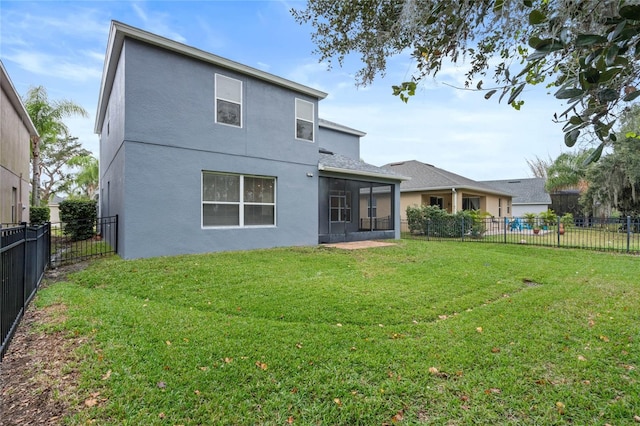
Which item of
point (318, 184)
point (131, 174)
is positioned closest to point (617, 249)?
point (318, 184)

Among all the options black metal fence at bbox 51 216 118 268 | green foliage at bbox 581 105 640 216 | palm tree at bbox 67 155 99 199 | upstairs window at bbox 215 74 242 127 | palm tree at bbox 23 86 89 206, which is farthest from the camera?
palm tree at bbox 67 155 99 199

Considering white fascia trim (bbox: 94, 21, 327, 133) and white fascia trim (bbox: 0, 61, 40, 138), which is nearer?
white fascia trim (bbox: 94, 21, 327, 133)

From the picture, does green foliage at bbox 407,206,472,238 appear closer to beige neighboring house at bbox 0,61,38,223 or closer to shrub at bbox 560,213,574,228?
shrub at bbox 560,213,574,228

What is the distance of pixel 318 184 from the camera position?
12266mm

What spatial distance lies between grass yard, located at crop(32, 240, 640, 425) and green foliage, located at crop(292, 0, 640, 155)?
7.47 ft

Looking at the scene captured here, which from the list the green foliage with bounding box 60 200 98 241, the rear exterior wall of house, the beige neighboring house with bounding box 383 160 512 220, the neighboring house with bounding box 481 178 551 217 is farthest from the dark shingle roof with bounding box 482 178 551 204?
the green foliage with bounding box 60 200 98 241

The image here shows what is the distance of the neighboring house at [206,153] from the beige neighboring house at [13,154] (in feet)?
10.6

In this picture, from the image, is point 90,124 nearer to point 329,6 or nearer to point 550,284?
point 329,6

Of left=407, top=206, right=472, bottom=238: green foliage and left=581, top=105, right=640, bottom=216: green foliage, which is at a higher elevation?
left=581, top=105, right=640, bottom=216: green foliage

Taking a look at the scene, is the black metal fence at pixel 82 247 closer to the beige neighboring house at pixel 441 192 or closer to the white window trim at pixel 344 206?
the white window trim at pixel 344 206

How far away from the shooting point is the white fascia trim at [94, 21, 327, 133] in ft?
26.5

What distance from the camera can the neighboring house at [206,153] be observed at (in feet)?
27.4

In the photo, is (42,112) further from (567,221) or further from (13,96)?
(567,221)

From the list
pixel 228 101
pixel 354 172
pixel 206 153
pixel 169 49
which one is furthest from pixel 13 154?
pixel 354 172
